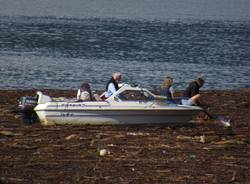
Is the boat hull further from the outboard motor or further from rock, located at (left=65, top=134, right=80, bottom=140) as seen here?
rock, located at (left=65, top=134, right=80, bottom=140)

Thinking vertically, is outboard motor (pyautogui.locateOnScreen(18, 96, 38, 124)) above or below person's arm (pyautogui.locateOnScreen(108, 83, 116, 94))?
below

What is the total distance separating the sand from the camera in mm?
18594

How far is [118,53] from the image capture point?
235 ft

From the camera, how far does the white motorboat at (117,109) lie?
81.5ft

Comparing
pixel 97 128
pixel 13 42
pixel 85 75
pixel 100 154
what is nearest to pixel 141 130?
pixel 97 128

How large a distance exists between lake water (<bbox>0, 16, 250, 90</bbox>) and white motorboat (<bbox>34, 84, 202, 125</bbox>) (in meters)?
19.6

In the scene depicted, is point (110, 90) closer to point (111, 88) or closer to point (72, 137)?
point (111, 88)

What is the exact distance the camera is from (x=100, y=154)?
68.9 feet

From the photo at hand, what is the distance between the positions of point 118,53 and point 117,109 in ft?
153

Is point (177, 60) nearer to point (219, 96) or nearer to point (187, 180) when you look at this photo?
point (219, 96)

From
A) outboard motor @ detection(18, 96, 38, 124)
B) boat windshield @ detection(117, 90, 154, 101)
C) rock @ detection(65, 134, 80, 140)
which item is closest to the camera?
rock @ detection(65, 134, 80, 140)

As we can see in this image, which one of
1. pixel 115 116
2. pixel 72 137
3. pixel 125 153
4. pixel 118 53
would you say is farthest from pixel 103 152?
pixel 118 53

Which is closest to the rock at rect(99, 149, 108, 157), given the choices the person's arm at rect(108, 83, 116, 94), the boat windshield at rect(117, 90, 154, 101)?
the boat windshield at rect(117, 90, 154, 101)

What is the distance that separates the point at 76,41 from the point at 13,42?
23.3 feet
